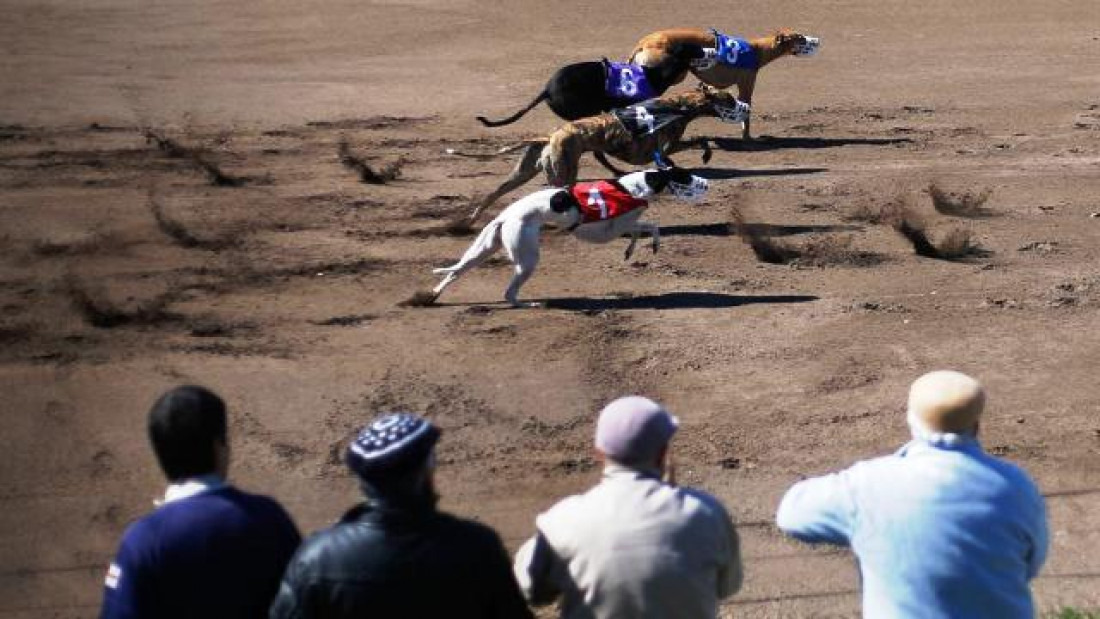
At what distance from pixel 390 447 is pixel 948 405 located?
1.84m

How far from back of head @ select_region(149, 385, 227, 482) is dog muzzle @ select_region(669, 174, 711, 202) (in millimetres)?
9441

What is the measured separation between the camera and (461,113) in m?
21.9

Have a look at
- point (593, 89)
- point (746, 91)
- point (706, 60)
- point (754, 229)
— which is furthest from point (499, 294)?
point (746, 91)

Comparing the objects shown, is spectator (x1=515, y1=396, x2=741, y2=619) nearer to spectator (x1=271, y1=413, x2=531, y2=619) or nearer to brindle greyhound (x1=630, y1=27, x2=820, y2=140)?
spectator (x1=271, y1=413, x2=531, y2=619)

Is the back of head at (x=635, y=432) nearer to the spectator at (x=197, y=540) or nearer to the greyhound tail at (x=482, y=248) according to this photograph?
the spectator at (x=197, y=540)

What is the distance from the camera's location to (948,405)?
18.6ft

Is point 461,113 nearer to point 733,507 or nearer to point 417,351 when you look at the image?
point 417,351

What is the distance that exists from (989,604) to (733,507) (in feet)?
14.2

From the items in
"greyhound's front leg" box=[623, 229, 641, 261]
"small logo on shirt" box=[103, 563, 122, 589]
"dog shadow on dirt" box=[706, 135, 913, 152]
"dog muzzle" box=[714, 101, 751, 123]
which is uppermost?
"small logo on shirt" box=[103, 563, 122, 589]

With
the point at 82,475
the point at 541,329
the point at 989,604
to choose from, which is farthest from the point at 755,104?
the point at 989,604

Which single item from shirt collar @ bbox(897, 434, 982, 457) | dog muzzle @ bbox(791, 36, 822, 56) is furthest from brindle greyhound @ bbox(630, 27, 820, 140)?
shirt collar @ bbox(897, 434, 982, 457)

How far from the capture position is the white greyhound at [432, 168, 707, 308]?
13.5 meters

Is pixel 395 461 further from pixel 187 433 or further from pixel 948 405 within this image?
pixel 948 405

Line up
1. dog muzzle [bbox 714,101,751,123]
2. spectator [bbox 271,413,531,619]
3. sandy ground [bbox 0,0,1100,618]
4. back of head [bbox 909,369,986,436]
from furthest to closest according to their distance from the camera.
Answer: dog muzzle [bbox 714,101,751,123]
sandy ground [bbox 0,0,1100,618]
back of head [bbox 909,369,986,436]
spectator [bbox 271,413,531,619]
